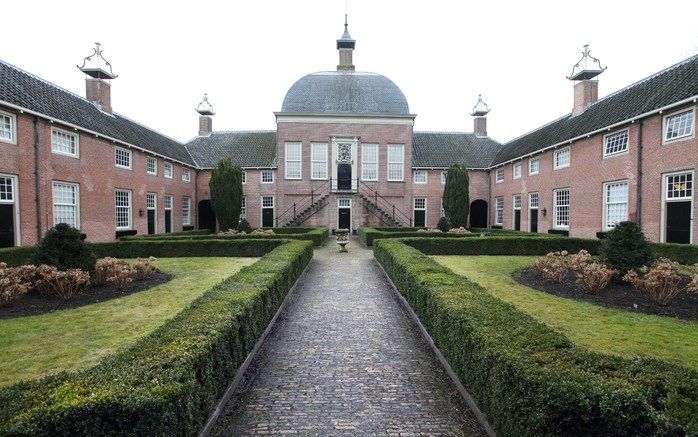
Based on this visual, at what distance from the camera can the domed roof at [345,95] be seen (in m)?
31.4

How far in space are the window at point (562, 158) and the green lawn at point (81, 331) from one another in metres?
22.5

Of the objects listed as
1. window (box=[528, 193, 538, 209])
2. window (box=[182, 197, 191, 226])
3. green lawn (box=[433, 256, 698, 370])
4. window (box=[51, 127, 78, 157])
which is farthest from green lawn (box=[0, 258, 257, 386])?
window (box=[528, 193, 538, 209])

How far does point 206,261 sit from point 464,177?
2080 cm

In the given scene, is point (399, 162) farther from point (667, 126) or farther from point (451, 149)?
point (667, 126)

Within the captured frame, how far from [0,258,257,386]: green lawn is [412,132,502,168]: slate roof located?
2796cm

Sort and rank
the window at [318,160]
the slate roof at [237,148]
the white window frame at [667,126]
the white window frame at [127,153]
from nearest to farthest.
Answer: the white window frame at [667,126] → the white window frame at [127,153] → the window at [318,160] → the slate roof at [237,148]

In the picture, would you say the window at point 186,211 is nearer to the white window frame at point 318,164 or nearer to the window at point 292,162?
the window at point 292,162

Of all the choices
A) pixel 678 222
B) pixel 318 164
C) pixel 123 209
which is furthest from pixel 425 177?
pixel 123 209

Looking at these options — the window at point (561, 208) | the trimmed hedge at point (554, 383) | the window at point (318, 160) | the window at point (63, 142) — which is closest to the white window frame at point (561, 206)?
the window at point (561, 208)

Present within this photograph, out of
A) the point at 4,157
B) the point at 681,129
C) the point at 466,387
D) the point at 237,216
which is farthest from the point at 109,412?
A: the point at 237,216

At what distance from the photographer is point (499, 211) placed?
32.7 metres

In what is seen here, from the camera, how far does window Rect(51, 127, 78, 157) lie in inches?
687

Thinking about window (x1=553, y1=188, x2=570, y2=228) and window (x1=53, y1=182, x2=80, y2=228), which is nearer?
window (x1=53, y1=182, x2=80, y2=228)

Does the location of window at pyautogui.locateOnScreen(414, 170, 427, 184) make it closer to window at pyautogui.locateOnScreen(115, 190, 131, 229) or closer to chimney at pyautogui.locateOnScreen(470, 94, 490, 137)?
chimney at pyautogui.locateOnScreen(470, 94, 490, 137)
